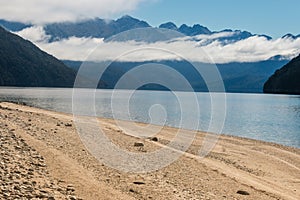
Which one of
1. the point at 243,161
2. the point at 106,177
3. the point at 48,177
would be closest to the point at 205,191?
the point at 106,177

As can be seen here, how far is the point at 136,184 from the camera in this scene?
60.4ft

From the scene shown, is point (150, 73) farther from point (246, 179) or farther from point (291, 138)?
point (291, 138)

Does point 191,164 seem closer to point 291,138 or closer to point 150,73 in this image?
point 150,73

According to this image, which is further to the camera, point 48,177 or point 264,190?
point 264,190

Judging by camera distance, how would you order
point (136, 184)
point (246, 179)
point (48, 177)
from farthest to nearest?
1. point (246, 179)
2. point (136, 184)
3. point (48, 177)

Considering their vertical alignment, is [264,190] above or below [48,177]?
below

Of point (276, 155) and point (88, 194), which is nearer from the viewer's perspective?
point (88, 194)

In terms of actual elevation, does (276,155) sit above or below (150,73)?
below

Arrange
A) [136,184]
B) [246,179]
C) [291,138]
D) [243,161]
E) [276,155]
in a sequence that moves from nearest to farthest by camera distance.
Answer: [136,184] → [246,179] → [243,161] → [276,155] → [291,138]

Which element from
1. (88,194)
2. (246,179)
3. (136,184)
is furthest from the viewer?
(246,179)

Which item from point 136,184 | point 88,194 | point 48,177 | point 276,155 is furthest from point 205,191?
point 276,155

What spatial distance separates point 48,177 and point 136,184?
416cm

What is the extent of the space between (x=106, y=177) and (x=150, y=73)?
20.8 ft

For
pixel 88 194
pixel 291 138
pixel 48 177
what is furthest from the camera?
pixel 291 138
